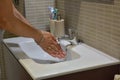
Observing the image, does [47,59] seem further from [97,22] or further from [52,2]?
[52,2]

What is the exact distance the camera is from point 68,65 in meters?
1.09

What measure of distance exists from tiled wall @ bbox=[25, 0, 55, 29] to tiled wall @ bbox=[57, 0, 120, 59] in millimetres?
170

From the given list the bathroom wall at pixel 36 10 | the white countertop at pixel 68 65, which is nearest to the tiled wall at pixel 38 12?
the bathroom wall at pixel 36 10

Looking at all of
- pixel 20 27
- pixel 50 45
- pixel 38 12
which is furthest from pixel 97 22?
pixel 38 12

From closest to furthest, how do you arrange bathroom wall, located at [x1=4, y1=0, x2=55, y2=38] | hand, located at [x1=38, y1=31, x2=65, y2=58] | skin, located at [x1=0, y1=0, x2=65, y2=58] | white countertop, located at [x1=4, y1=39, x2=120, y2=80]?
white countertop, located at [x1=4, y1=39, x2=120, y2=80]
skin, located at [x1=0, y1=0, x2=65, y2=58]
hand, located at [x1=38, y1=31, x2=65, y2=58]
bathroom wall, located at [x1=4, y1=0, x2=55, y2=38]

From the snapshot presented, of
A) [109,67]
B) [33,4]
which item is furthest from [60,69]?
[33,4]

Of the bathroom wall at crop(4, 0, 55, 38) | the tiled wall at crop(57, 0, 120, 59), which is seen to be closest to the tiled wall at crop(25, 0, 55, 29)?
the bathroom wall at crop(4, 0, 55, 38)

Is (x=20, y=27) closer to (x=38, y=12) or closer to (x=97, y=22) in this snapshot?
(x=97, y=22)

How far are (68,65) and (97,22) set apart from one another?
1.14 ft

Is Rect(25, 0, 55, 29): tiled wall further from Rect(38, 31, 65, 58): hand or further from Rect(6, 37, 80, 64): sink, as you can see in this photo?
Rect(38, 31, 65, 58): hand

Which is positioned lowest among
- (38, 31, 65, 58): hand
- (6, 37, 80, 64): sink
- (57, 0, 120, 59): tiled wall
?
(6, 37, 80, 64): sink

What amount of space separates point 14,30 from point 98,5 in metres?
0.49

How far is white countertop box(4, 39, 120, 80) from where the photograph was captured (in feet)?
3.33

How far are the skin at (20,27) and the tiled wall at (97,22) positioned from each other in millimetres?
229
